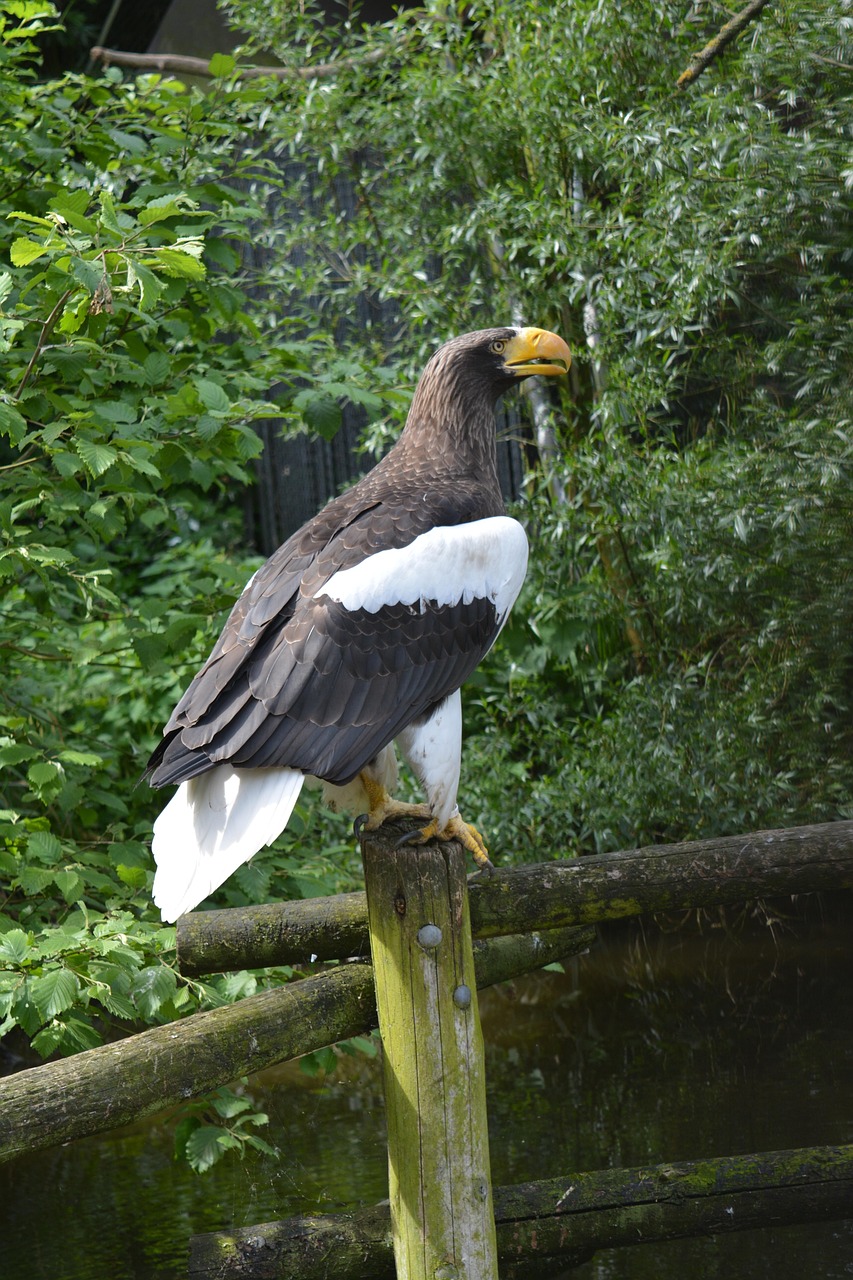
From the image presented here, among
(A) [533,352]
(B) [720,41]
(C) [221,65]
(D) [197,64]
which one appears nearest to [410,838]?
(A) [533,352]

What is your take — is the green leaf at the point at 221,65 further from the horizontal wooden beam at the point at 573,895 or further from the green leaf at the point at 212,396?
the horizontal wooden beam at the point at 573,895

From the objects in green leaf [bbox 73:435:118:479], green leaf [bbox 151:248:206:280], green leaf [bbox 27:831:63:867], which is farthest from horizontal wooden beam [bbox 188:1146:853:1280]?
green leaf [bbox 151:248:206:280]

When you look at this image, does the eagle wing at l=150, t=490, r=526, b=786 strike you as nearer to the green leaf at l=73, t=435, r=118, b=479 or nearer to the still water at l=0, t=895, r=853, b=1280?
the green leaf at l=73, t=435, r=118, b=479

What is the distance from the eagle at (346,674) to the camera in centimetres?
228

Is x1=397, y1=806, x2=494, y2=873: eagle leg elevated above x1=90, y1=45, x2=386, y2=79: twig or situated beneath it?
situated beneath

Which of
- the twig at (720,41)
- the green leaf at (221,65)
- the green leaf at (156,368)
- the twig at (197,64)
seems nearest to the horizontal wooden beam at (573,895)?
the green leaf at (156,368)

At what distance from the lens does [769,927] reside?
451 cm

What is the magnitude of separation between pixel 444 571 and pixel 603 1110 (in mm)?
2042

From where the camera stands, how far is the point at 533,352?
119 inches

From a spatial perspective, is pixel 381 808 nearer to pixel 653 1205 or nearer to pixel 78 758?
pixel 78 758

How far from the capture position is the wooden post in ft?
7.24

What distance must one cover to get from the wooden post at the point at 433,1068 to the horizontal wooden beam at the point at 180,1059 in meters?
0.15

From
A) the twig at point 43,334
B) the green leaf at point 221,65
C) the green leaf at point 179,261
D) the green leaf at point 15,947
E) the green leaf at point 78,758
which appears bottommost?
the green leaf at point 15,947

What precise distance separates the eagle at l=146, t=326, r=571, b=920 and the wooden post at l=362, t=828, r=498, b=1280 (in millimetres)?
195
